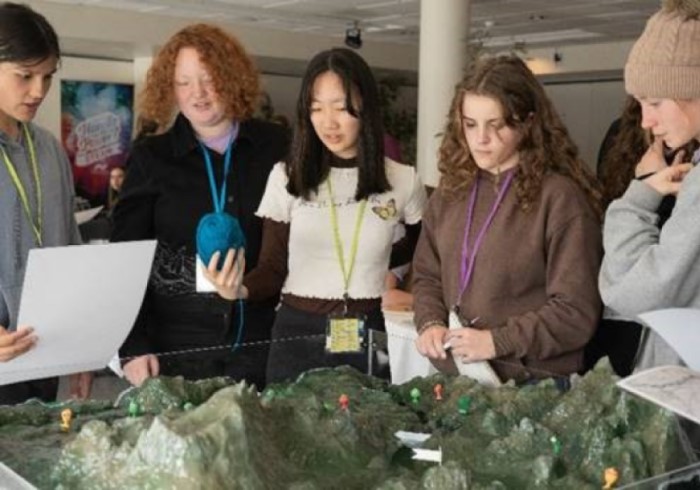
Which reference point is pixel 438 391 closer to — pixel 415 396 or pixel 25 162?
pixel 415 396

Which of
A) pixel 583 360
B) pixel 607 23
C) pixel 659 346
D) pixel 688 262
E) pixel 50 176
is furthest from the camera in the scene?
pixel 607 23

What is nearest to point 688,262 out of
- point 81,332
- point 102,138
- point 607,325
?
point 607,325

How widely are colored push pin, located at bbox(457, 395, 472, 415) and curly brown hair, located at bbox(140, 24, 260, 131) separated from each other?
105 cm

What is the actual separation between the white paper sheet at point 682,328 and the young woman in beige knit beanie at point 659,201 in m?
0.14

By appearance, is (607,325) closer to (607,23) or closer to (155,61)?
(155,61)

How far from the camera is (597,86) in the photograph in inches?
513

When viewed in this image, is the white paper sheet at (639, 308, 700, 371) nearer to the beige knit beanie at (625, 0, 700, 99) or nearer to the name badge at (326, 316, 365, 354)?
the beige knit beanie at (625, 0, 700, 99)

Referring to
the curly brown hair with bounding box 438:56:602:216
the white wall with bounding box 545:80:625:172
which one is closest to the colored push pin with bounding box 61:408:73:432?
the curly brown hair with bounding box 438:56:602:216

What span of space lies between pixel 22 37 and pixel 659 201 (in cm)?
132

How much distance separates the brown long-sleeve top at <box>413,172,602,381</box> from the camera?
180 centimetres

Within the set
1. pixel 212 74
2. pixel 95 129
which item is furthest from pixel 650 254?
pixel 95 129

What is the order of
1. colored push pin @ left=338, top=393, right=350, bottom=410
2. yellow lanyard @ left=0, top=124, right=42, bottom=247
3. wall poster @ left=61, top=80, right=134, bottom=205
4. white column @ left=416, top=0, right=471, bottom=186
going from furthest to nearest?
wall poster @ left=61, top=80, right=134, bottom=205
white column @ left=416, top=0, right=471, bottom=186
yellow lanyard @ left=0, top=124, right=42, bottom=247
colored push pin @ left=338, top=393, right=350, bottom=410

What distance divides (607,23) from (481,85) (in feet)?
29.2

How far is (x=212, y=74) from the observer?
2193 mm
